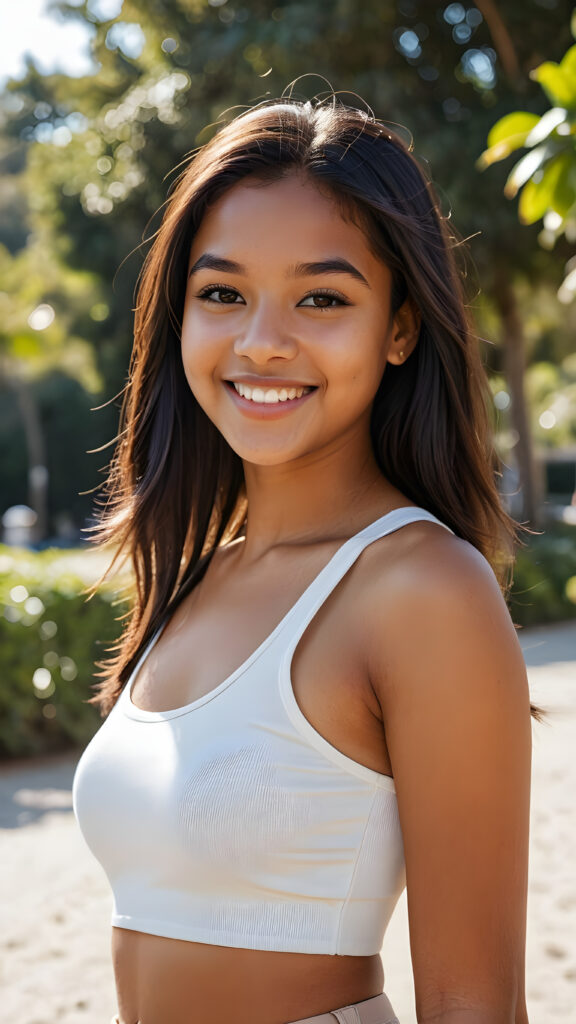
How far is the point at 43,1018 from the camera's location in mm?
3953

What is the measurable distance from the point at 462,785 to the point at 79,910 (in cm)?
413

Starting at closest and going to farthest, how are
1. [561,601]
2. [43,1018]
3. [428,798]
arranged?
[428,798] → [43,1018] → [561,601]

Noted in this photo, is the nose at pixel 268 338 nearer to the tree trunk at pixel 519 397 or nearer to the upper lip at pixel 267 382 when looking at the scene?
the upper lip at pixel 267 382

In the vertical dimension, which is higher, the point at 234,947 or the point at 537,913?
the point at 234,947

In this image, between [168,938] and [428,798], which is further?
[168,938]

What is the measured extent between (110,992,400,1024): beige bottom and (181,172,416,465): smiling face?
2.74 ft

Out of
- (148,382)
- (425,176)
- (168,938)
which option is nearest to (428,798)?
(168,938)

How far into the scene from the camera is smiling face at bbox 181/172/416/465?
5.48 ft

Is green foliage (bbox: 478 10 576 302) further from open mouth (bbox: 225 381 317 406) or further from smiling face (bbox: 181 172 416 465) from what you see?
open mouth (bbox: 225 381 317 406)

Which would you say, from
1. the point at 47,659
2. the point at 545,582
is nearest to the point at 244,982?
the point at 47,659

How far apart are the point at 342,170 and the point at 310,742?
91cm

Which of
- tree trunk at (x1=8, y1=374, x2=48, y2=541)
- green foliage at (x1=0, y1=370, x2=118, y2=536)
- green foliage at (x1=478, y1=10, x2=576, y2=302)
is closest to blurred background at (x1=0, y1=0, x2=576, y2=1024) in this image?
green foliage at (x1=478, y1=10, x2=576, y2=302)

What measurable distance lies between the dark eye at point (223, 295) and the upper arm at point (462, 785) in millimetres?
637

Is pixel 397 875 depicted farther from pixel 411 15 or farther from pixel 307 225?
pixel 411 15
